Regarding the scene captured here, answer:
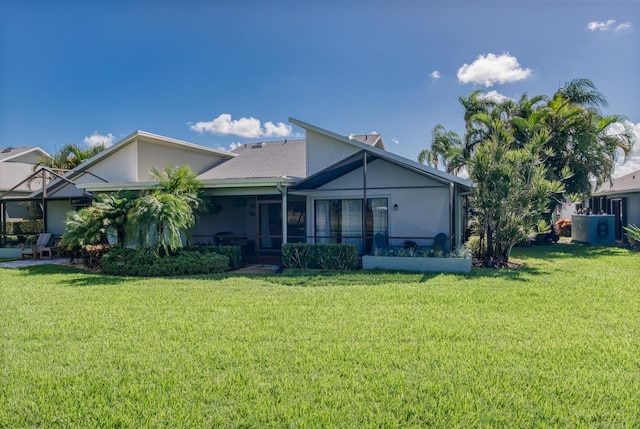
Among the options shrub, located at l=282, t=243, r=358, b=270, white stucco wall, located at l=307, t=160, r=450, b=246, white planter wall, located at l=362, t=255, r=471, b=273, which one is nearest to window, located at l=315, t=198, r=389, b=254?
white stucco wall, located at l=307, t=160, r=450, b=246

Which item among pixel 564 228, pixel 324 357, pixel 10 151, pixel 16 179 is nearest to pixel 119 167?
pixel 16 179

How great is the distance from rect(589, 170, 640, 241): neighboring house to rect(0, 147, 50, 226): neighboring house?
2943 centimetres


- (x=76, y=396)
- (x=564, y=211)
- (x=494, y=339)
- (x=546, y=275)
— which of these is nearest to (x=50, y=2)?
(x=76, y=396)

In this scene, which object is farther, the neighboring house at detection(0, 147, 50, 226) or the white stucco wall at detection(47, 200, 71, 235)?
the neighboring house at detection(0, 147, 50, 226)

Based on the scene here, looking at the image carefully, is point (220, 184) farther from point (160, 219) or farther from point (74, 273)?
point (74, 273)

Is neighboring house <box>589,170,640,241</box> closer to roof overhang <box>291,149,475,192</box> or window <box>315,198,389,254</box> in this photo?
roof overhang <box>291,149,475,192</box>

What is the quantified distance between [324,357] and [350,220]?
10250 mm

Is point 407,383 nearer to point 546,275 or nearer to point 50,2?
point 546,275

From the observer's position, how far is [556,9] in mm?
12078

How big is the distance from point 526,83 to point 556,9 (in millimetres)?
8795

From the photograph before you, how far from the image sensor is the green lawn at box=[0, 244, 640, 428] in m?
3.74

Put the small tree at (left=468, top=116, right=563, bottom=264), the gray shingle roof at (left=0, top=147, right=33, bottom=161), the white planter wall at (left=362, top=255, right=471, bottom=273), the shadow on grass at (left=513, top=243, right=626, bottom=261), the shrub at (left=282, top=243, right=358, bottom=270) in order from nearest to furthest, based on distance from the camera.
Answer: the white planter wall at (left=362, top=255, right=471, bottom=273), the shrub at (left=282, top=243, right=358, bottom=270), the small tree at (left=468, top=116, right=563, bottom=264), the shadow on grass at (left=513, top=243, right=626, bottom=261), the gray shingle roof at (left=0, top=147, right=33, bottom=161)

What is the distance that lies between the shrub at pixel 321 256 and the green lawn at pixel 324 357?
307cm

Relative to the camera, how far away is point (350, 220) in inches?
593
